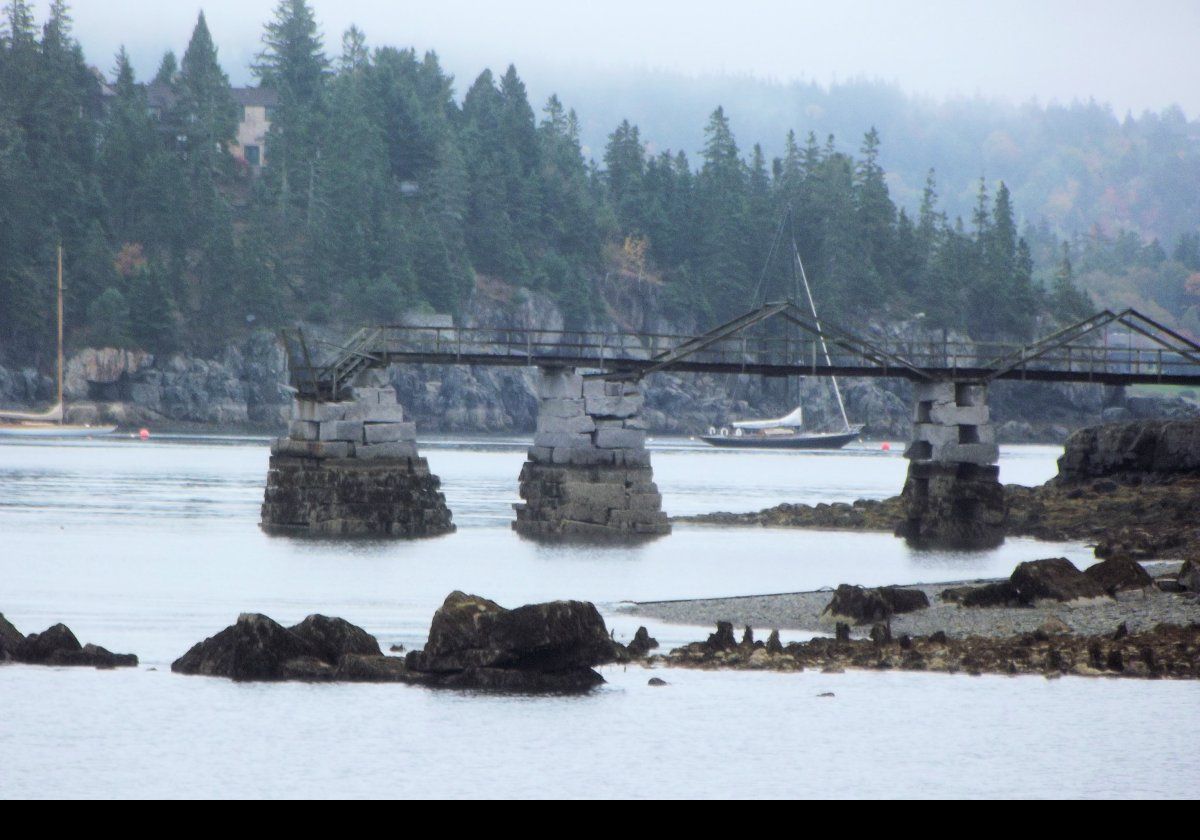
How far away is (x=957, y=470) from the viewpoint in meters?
53.3

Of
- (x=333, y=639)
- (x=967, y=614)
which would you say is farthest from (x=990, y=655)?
(x=333, y=639)

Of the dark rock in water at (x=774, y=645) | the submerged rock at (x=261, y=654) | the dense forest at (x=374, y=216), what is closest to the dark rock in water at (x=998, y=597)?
the dark rock in water at (x=774, y=645)

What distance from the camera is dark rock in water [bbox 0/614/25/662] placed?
2705 cm

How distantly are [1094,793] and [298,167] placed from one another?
147m

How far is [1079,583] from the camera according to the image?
3297cm

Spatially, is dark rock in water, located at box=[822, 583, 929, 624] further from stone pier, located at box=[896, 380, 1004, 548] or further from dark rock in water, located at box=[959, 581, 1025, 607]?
stone pier, located at box=[896, 380, 1004, 548]

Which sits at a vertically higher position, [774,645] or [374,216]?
[374,216]

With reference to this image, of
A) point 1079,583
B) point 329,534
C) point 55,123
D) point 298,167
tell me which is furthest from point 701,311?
point 1079,583

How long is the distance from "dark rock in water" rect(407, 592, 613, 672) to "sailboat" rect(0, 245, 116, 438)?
108820 millimetres

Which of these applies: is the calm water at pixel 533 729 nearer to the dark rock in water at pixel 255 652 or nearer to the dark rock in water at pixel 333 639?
the dark rock in water at pixel 255 652

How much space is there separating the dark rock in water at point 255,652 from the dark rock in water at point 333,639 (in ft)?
0.63

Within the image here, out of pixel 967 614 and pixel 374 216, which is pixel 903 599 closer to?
pixel 967 614

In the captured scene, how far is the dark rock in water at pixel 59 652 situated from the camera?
27.2 metres

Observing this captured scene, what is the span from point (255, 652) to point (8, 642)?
4.31 metres
